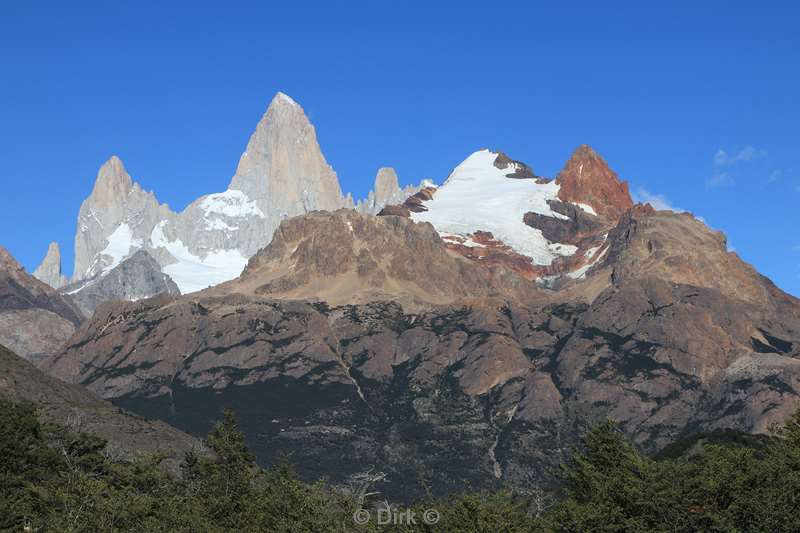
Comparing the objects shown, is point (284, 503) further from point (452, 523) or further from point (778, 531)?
point (778, 531)

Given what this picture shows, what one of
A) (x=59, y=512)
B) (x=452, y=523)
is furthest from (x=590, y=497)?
(x=59, y=512)

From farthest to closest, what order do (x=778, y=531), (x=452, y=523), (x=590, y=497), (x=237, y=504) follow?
(x=237, y=504) → (x=590, y=497) → (x=452, y=523) → (x=778, y=531)

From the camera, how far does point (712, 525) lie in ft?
319

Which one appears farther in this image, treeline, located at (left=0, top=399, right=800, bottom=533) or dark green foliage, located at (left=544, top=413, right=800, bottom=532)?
treeline, located at (left=0, top=399, right=800, bottom=533)

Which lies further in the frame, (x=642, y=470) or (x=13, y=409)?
(x=13, y=409)

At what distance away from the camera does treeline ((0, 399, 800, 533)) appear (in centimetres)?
9944

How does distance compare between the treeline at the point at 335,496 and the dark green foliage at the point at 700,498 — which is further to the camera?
the treeline at the point at 335,496

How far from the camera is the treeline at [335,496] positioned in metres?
99.4

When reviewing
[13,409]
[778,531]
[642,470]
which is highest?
[13,409]

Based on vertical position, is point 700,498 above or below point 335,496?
below

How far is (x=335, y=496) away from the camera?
133125 mm

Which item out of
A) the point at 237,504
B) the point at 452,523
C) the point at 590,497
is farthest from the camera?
the point at 237,504

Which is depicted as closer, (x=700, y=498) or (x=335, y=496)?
(x=700, y=498)

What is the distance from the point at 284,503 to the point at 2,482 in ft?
95.7
